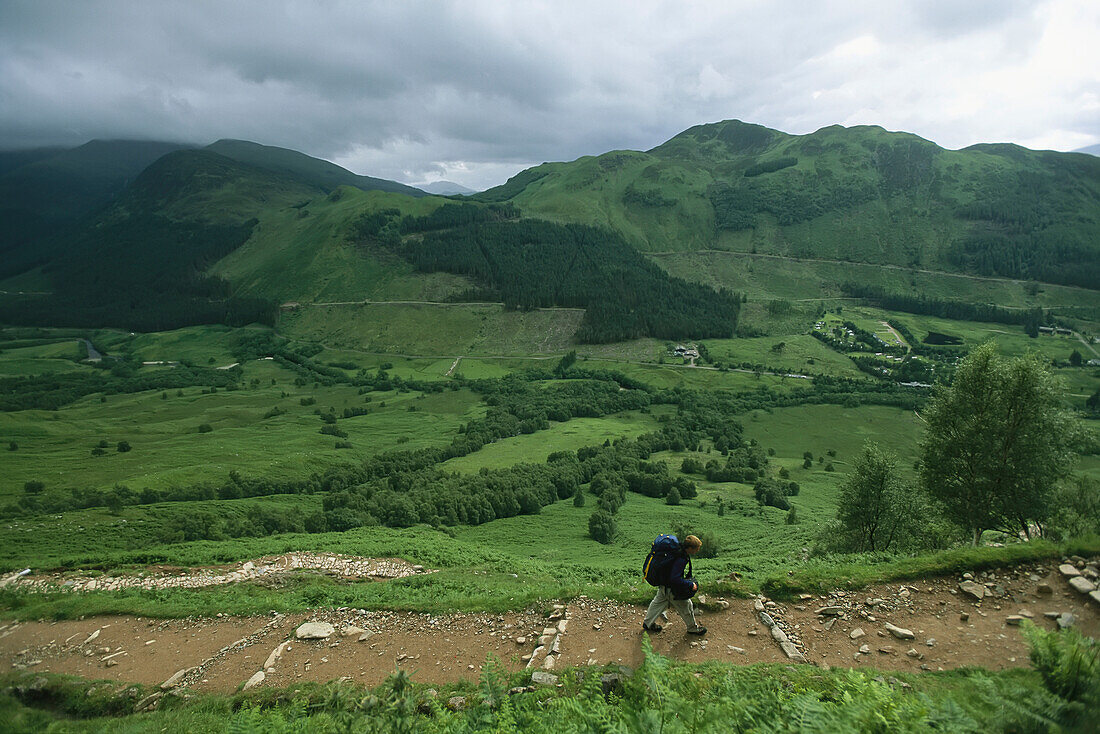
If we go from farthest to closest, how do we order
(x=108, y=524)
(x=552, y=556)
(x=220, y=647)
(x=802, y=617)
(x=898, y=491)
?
(x=552, y=556), (x=108, y=524), (x=898, y=491), (x=220, y=647), (x=802, y=617)

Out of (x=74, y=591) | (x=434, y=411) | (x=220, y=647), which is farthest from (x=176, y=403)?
(x=220, y=647)

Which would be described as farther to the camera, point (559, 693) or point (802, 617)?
point (802, 617)

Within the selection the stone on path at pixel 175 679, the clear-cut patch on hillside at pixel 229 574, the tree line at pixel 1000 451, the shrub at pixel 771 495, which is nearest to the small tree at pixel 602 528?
the clear-cut patch on hillside at pixel 229 574

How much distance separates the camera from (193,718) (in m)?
11.3

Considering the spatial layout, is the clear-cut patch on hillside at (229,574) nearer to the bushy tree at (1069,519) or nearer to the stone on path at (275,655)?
the stone on path at (275,655)

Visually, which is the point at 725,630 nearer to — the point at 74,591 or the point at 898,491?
the point at 898,491

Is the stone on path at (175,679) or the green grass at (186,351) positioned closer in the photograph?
the stone on path at (175,679)

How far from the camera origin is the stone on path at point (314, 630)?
1614cm

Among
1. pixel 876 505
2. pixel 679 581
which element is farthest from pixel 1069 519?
pixel 679 581

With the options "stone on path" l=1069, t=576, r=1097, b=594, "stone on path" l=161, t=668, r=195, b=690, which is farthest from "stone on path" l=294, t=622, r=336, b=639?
"stone on path" l=1069, t=576, r=1097, b=594

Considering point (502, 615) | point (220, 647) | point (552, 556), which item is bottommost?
point (552, 556)

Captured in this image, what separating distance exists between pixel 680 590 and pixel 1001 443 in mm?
19015

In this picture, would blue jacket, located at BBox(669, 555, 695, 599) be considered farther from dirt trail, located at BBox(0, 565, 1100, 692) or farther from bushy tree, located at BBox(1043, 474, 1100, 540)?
bushy tree, located at BBox(1043, 474, 1100, 540)

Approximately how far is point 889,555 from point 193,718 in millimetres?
23409
